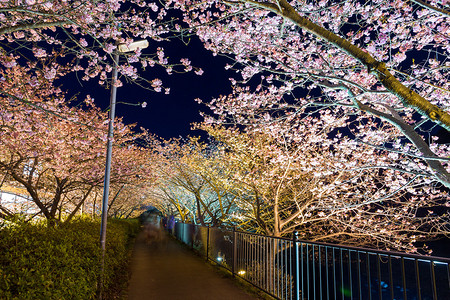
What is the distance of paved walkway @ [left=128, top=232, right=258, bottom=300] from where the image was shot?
647cm

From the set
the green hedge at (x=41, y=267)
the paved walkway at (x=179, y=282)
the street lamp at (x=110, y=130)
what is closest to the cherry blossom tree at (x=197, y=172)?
the paved walkway at (x=179, y=282)

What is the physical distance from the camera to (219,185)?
15797 mm

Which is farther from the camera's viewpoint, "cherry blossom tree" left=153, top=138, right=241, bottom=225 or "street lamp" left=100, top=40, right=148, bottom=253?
"cherry blossom tree" left=153, top=138, right=241, bottom=225

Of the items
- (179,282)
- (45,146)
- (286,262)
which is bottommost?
(179,282)

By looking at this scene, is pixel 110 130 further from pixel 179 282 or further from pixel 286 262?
pixel 286 262

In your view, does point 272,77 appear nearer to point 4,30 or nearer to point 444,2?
point 444,2

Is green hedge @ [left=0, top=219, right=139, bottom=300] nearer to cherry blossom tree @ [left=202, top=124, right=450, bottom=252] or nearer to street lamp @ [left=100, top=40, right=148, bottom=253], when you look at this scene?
street lamp @ [left=100, top=40, right=148, bottom=253]

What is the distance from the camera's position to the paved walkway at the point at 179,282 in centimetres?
647

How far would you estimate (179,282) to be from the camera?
7.67 metres

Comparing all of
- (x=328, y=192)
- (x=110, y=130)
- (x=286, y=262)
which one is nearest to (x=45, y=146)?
(x=110, y=130)

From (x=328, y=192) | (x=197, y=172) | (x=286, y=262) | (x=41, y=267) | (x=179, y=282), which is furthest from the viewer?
(x=197, y=172)

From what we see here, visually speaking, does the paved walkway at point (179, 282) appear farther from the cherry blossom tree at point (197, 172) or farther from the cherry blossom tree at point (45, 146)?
the cherry blossom tree at point (197, 172)

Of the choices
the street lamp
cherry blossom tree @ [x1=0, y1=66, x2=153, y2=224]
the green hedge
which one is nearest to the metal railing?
the green hedge

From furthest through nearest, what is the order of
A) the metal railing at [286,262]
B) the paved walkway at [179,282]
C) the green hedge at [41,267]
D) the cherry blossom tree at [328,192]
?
the cherry blossom tree at [328,192]
the paved walkway at [179,282]
the metal railing at [286,262]
the green hedge at [41,267]
